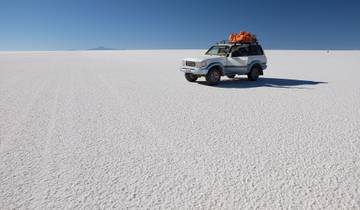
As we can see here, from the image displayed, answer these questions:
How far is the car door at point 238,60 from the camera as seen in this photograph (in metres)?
13.6

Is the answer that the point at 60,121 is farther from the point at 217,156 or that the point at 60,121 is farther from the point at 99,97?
the point at 217,156

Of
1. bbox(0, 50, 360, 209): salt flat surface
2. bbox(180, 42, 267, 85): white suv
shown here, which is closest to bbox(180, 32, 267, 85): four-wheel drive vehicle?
bbox(180, 42, 267, 85): white suv

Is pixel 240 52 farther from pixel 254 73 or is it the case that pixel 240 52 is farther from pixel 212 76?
pixel 212 76

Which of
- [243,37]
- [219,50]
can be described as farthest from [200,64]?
[243,37]

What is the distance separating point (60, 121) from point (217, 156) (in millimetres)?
4044

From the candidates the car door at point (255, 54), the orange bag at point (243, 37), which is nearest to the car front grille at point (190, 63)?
the orange bag at point (243, 37)

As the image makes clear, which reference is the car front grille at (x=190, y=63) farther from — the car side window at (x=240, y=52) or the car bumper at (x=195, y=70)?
the car side window at (x=240, y=52)

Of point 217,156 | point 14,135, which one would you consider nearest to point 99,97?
point 14,135

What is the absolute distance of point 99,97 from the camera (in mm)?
9625

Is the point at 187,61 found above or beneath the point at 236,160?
above

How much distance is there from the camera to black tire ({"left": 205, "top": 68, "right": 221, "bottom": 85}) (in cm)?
1280

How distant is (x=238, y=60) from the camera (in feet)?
45.1

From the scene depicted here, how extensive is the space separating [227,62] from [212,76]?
125 centimetres

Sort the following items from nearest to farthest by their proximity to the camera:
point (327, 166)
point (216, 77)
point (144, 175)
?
point (144, 175), point (327, 166), point (216, 77)
